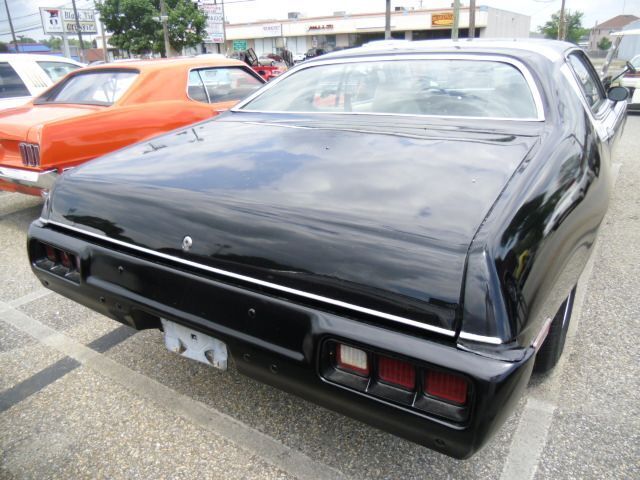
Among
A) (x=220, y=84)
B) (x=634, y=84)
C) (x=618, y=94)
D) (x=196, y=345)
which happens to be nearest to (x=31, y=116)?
(x=220, y=84)

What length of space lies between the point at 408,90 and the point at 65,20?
3327 centimetres

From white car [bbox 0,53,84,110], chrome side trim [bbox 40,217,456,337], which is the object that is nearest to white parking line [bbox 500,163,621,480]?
chrome side trim [bbox 40,217,456,337]

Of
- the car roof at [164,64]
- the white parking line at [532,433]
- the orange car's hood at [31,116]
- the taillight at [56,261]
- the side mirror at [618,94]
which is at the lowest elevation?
the white parking line at [532,433]

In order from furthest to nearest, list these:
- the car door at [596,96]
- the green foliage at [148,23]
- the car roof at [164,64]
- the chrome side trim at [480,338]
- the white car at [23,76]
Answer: the green foliage at [148,23], the white car at [23,76], the car roof at [164,64], the car door at [596,96], the chrome side trim at [480,338]

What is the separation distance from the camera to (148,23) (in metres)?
33.2

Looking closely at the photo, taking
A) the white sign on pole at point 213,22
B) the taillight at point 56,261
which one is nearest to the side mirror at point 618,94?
the taillight at point 56,261

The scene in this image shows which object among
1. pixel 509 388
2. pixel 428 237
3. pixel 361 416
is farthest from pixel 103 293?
pixel 509 388

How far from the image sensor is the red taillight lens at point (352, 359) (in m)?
1.36

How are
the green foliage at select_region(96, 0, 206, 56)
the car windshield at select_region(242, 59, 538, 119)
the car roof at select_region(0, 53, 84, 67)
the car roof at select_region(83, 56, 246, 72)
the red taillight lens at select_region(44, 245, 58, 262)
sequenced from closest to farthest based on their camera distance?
the red taillight lens at select_region(44, 245, 58, 262)
the car windshield at select_region(242, 59, 538, 119)
the car roof at select_region(83, 56, 246, 72)
the car roof at select_region(0, 53, 84, 67)
the green foliage at select_region(96, 0, 206, 56)

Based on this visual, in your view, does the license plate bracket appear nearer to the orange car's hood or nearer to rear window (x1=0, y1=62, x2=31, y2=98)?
the orange car's hood

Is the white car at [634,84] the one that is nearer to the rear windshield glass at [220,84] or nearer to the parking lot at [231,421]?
the rear windshield glass at [220,84]

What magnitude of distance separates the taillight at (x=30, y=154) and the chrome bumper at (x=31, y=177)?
7 centimetres

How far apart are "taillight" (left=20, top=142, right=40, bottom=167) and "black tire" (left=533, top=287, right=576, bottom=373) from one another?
3741 mm

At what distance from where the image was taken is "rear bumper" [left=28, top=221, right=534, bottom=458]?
1219 mm
